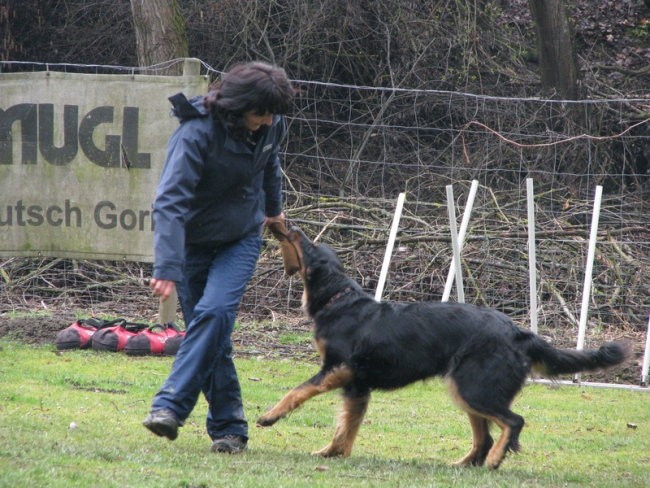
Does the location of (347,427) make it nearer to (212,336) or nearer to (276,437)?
(276,437)

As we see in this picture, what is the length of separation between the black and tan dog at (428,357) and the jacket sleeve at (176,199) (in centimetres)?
111

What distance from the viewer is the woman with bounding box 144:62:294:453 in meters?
4.70

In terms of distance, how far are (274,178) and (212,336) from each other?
985mm

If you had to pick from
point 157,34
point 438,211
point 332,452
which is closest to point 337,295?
point 332,452

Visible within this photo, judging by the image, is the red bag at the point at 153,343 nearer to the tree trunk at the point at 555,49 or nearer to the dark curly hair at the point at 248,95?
the dark curly hair at the point at 248,95

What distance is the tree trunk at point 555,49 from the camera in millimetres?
13617

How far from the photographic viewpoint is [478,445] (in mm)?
5527

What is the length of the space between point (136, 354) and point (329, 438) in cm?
299

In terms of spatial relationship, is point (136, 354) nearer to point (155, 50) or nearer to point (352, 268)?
point (352, 268)

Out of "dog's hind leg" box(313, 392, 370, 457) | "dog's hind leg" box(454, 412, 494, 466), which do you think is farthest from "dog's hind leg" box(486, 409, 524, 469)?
"dog's hind leg" box(313, 392, 370, 457)

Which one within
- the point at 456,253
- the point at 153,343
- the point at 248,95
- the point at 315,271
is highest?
the point at 248,95

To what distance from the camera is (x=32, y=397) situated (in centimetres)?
671

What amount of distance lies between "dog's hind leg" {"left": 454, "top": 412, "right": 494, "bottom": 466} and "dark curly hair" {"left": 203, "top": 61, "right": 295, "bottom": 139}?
2014 millimetres

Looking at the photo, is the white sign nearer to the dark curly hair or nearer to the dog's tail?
the dark curly hair
